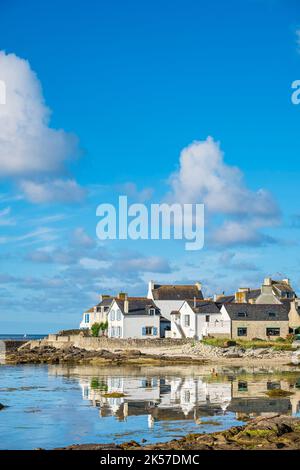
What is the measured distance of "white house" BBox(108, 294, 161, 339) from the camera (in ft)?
226

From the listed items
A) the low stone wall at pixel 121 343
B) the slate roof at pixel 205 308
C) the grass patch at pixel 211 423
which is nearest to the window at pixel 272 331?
the slate roof at pixel 205 308

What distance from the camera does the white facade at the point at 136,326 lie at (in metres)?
68.8

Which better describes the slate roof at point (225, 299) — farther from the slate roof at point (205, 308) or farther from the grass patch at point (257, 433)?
the grass patch at point (257, 433)

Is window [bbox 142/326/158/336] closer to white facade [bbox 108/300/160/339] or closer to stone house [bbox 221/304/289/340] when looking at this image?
white facade [bbox 108/300/160/339]

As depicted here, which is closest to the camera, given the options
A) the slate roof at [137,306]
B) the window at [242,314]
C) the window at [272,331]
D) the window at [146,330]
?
A: the window at [242,314]

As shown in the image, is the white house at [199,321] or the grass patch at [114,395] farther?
the white house at [199,321]

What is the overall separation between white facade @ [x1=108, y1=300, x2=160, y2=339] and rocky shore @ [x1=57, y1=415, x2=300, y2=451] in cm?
4820

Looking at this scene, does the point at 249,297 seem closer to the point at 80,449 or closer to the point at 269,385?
the point at 269,385

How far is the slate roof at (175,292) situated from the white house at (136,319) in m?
2.50

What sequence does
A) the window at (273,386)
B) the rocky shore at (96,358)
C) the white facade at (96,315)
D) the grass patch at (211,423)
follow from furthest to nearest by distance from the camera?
the white facade at (96,315), the rocky shore at (96,358), the window at (273,386), the grass patch at (211,423)

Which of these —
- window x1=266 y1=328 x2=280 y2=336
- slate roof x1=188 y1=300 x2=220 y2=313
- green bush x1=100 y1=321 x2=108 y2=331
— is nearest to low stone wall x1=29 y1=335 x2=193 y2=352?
green bush x1=100 y1=321 x2=108 y2=331

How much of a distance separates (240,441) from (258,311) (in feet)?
150

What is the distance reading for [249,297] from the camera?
7231cm

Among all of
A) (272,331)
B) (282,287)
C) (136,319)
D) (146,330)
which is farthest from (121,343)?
(282,287)
